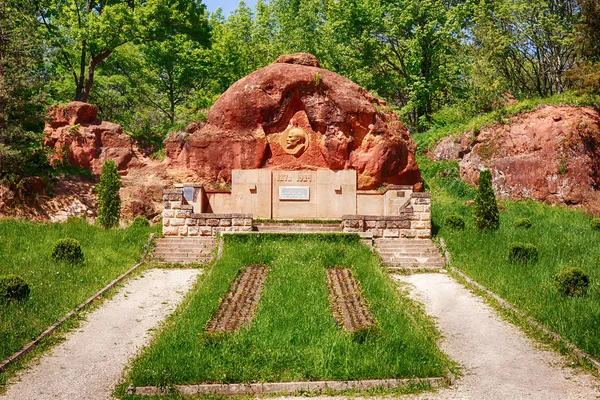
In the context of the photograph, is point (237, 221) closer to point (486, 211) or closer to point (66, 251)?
point (66, 251)

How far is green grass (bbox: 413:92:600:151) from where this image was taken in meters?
29.6

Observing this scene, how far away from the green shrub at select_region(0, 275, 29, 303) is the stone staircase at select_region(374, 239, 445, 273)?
10442mm

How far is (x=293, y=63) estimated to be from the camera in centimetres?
2647

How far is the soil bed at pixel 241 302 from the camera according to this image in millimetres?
10288

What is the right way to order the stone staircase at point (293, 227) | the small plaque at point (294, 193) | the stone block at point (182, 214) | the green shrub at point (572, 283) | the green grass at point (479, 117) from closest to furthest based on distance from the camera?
the green shrub at point (572, 283) < the stone block at point (182, 214) < the stone staircase at point (293, 227) < the small plaque at point (294, 193) < the green grass at point (479, 117)

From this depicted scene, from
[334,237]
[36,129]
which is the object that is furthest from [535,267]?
[36,129]

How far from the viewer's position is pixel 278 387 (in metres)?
7.91

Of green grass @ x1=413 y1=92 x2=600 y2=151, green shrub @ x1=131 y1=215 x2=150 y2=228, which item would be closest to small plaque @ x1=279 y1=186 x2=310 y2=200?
green shrub @ x1=131 y1=215 x2=150 y2=228

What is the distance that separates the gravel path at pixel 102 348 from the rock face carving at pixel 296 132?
10563mm

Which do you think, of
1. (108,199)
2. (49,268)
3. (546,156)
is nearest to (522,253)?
(49,268)

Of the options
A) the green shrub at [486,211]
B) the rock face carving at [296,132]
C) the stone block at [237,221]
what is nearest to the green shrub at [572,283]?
the green shrub at [486,211]

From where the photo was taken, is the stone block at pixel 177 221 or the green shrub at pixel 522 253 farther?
the stone block at pixel 177 221

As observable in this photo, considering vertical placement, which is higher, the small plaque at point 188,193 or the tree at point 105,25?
the tree at point 105,25

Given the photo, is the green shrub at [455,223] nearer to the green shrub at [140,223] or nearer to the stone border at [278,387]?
the green shrub at [140,223]
